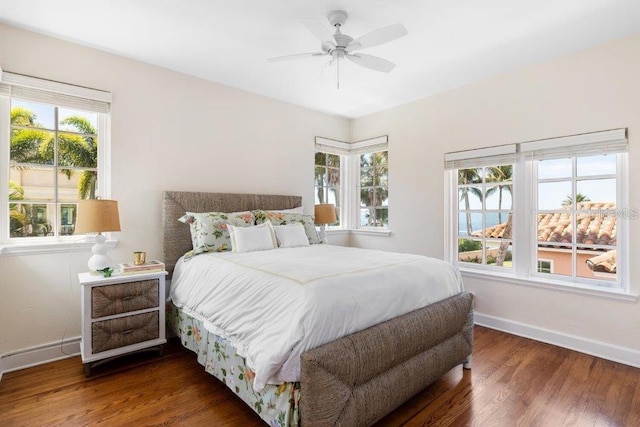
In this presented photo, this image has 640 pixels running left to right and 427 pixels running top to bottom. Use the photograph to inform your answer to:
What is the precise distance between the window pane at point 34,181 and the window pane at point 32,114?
35cm

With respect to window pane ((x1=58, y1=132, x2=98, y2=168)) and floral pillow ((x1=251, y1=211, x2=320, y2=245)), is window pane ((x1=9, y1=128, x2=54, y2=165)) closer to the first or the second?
window pane ((x1=58, y1=132, x2=98, y2=168))

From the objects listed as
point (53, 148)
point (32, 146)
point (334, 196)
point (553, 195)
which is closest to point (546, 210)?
point (553, 195)

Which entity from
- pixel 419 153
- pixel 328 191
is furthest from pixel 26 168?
pixel 419 153

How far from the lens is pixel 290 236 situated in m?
3.18

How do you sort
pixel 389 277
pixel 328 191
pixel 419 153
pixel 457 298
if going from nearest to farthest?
pixel 389 277 < pixel 457 298 < pixel 419 153 < pixel 328 191

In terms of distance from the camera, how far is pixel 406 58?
2.92m

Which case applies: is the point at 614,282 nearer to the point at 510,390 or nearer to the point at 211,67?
the point at 510,390

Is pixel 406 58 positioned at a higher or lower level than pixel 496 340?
higher

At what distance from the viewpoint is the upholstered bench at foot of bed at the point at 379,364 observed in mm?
1458

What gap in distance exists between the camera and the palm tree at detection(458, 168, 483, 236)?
356 cm

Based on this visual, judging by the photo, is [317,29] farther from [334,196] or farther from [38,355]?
[38,355]

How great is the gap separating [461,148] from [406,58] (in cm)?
125

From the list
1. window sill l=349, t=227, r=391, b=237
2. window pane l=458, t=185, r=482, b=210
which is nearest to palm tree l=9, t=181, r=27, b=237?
window sill l=349, t=227, r=391, b=237

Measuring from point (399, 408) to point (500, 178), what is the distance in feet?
8.32
